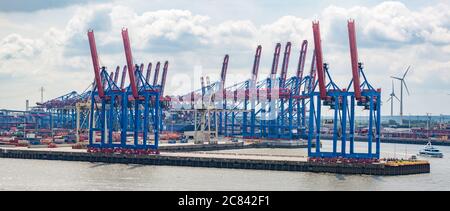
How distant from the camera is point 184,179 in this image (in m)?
90.2

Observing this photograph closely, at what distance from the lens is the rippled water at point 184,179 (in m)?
82.2

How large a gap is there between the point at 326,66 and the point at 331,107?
485 centimetres

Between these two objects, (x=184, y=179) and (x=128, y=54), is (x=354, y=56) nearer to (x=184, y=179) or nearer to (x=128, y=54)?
(x=184, y=179)

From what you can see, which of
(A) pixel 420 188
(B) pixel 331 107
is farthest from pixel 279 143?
(A) pixel 420 188

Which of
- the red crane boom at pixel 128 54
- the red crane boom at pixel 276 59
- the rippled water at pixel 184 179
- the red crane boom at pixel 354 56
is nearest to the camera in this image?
the rippled water at pixel 184 179

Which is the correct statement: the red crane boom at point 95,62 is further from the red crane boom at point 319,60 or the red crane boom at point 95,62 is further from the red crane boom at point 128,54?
the red crane boom at point 319,60

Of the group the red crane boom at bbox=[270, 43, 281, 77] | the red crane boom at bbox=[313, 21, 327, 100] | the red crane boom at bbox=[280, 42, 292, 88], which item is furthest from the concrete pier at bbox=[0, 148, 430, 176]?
the red crane boom at bbox=[280, 42, 292, 88]

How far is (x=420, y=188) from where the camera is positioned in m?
84.1

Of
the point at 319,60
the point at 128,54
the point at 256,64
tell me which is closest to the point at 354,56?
the point at 319,60

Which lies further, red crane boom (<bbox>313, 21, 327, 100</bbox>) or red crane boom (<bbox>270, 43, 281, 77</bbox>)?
red crane boom (<bbox>270, 43, 281, 77</bbox>)

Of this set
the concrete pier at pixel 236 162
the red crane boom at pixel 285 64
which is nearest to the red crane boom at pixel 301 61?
the red crane boom at pixel 285 64

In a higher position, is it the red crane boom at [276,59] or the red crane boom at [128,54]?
the red crane boom at [276,59]

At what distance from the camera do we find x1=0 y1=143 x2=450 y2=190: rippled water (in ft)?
270

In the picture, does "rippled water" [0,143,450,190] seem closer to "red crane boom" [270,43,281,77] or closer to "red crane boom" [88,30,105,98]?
"red crane boom" [88,30,105,98]
